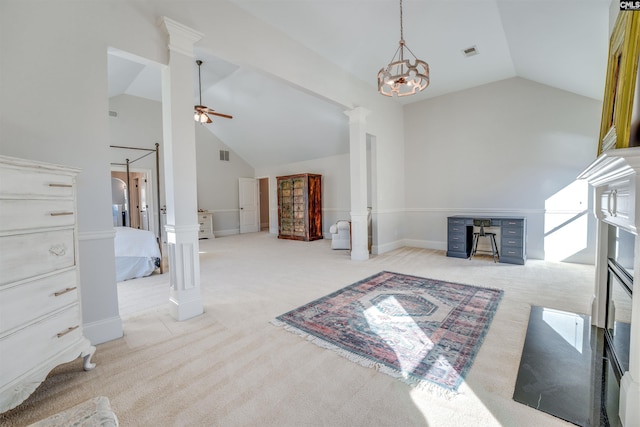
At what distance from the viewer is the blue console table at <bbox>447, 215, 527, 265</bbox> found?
184 inches

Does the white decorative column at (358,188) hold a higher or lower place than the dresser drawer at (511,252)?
higher

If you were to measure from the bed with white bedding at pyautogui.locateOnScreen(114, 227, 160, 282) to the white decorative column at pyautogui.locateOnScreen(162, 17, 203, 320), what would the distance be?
1983mm

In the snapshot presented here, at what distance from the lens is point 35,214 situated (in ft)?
4.84

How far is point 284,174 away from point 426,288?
7000mm

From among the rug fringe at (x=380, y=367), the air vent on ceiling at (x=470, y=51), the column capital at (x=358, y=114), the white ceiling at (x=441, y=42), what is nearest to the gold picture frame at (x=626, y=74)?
the white ceiling at (x=441, y=42)

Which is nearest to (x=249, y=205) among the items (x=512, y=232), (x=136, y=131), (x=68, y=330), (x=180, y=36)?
(x=136, y=131)

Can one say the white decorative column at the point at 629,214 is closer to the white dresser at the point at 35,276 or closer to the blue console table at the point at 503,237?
the white dresser at the point at 35,276

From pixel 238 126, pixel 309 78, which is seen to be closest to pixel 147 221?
pixel 238 126

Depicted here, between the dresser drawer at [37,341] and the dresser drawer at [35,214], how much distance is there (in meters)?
0.54

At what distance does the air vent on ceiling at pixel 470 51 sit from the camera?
4.14 metres

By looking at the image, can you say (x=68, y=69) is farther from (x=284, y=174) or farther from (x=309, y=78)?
(x=284, y=174)

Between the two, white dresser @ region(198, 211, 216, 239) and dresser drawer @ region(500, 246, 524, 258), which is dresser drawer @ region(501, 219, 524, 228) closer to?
dresser drawer @ region(500, 246, 524, 258)

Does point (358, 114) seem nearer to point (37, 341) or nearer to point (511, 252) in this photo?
point (511, 252)

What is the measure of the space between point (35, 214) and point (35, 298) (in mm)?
457
